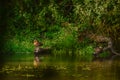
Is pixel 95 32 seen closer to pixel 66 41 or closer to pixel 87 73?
pixel 66 41

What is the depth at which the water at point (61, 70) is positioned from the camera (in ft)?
54.2

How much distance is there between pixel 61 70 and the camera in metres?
18.2

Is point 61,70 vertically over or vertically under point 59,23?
under

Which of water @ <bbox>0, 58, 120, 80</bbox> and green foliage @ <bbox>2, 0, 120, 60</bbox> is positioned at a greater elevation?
green foliage @ <bbox>2, 0, 120, 60</bbox>

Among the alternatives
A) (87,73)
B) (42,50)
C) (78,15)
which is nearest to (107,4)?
(78,15)

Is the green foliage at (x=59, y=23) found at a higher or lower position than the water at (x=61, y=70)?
higher

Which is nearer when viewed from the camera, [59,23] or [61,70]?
[61,70]

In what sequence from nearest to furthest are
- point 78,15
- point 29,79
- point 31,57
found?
point 29,79 → point 31,57 → point 78,15

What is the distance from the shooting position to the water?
16.5m

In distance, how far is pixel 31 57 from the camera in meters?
22.3

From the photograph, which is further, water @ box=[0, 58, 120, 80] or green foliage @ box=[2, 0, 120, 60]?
green foliage @ box=[2, 0, 120, 60]

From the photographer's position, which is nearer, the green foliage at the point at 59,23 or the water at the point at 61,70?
the water at the point at 61,70


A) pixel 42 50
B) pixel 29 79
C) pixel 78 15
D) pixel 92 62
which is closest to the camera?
pixel 29 79

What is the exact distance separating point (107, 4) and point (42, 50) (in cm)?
421
